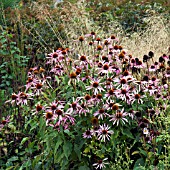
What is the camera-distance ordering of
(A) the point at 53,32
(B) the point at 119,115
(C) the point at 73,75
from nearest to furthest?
(B) the point at 119,115
(C) the point at 73,75
(A) the point at 53,32

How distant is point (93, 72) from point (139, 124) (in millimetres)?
588

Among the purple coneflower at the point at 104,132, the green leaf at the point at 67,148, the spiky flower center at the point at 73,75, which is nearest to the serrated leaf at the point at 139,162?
the purple coneflower at the point at 104,132

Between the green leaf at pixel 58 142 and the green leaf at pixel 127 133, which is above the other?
the green leaf at pixel 127 133

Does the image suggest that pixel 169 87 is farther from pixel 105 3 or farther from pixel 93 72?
pixel 105 3

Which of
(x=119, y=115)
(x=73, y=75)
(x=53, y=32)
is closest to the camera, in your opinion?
(x=119, y=115)

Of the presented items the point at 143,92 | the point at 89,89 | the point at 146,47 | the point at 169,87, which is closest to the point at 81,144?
the point at 89,89

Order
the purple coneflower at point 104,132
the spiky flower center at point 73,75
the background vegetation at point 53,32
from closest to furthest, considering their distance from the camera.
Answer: the purple coneflower at point 104,132
the spiky flower center at point 73,75
the background vegetation at point 53,32

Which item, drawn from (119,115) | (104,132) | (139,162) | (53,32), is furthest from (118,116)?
(53,32)

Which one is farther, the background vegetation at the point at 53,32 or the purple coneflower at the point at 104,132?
the background vegetation at the point at 53,32

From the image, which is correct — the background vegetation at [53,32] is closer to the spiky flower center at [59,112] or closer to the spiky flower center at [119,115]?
the spiky flower center at [59,112]

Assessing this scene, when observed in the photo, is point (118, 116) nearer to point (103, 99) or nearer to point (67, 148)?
point (103, 99)

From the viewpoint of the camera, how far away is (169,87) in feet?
9.96

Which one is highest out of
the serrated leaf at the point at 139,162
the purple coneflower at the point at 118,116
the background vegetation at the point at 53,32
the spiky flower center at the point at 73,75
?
the background vegetation at the point at 53,32

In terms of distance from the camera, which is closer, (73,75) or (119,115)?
(119,115)
